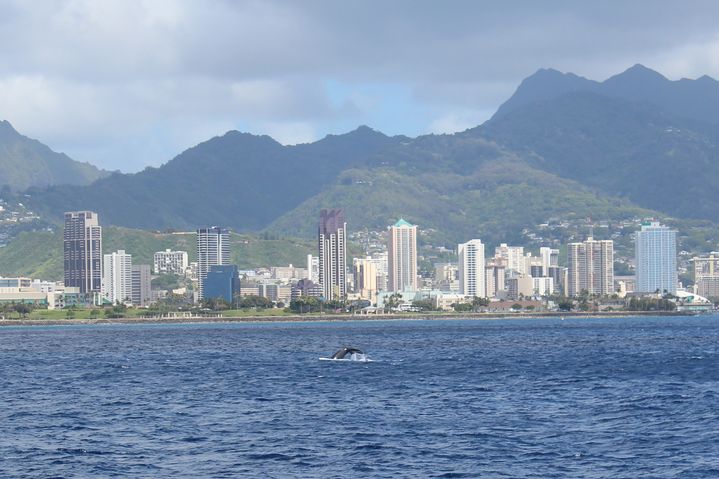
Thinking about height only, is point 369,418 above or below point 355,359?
below

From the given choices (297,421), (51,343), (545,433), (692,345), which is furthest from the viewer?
(51,343)

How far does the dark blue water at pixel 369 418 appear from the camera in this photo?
174 feet

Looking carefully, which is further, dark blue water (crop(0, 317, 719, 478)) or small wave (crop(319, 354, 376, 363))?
small wave (crop(319, 354, 376, 363))

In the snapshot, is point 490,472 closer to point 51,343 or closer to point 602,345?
point 602,345

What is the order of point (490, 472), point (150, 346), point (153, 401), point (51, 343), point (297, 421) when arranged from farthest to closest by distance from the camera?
point (51, 343)
point (150, 346)
point (153, 401)
point (297, 421)
point (490, 472)

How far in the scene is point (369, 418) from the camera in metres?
67.9

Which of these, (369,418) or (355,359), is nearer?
(369,418)

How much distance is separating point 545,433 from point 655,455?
7.14 meters

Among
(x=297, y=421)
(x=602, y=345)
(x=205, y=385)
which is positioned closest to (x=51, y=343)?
(x=602, y=345)

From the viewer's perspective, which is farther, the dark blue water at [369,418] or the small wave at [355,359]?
the small wave at [355,359]

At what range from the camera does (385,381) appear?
91.4 m

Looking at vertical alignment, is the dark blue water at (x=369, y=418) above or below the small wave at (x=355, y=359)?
below

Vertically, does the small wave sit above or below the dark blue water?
above

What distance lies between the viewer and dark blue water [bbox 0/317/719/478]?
53.2 m
